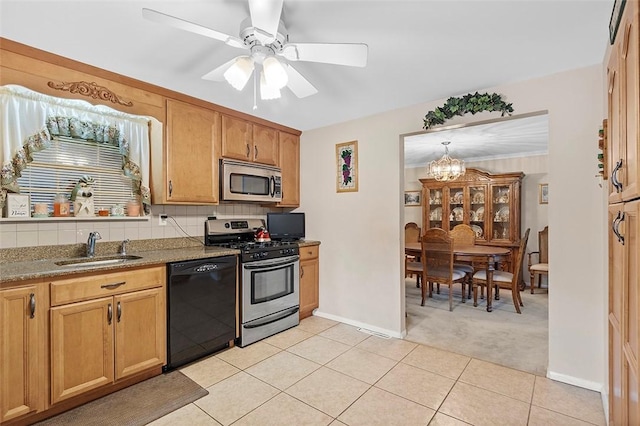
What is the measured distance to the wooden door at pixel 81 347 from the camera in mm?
1827

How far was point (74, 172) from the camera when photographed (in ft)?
7.91

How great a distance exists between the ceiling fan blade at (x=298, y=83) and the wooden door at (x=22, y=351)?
190 centimetres

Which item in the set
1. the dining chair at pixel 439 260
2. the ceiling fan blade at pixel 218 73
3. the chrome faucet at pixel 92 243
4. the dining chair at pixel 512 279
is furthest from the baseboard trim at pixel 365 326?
the ceiling fan blade at pixel 218 73

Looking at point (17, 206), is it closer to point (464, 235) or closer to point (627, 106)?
point (627, 106)

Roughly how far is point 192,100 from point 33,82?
108cm

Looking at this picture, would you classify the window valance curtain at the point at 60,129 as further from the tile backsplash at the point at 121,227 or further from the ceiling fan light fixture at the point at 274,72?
the ceiling fan light fixture at the point at 274,72

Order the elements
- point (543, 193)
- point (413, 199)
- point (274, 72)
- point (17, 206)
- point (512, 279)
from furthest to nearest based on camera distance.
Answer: point (413, 199), point (543, 193), point (512, 279), point (17, 206), point (274, 72)

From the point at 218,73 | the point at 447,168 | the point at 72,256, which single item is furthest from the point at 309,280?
the point at 447,168

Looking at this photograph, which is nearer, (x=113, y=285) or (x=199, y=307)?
(x=113, y=285)

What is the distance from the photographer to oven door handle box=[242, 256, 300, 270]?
2.90 metres

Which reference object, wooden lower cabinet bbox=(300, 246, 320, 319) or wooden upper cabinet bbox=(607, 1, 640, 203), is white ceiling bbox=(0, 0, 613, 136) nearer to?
wooden upper cabinet bbox=(607, 1, 640, 203)

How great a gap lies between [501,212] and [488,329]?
2767 millimetres

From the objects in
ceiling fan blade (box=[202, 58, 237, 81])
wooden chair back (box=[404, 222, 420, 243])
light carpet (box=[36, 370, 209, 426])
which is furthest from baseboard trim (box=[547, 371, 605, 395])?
wooden chair back (box=[404, 222, 420, 243])

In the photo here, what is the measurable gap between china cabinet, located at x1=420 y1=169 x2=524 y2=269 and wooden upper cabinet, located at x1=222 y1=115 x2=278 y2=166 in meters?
3.51
